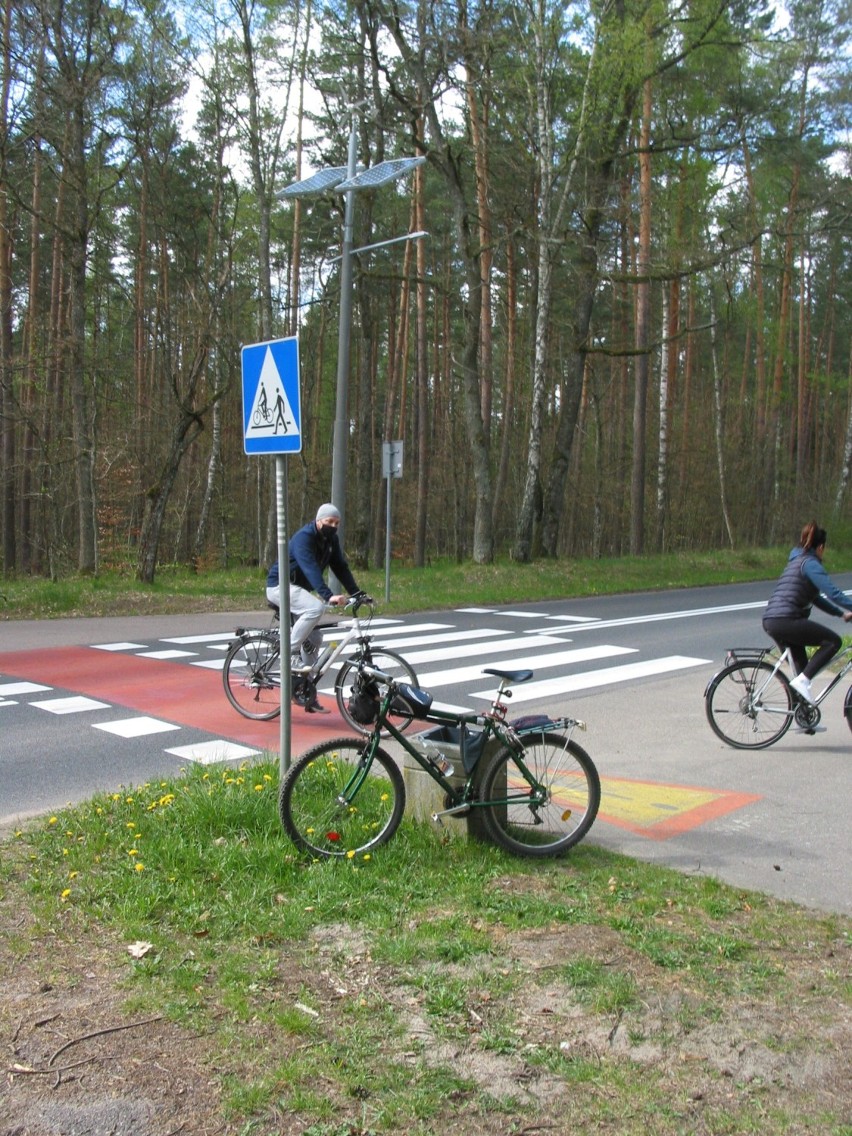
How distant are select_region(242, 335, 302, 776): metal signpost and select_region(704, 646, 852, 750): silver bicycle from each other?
4.17m

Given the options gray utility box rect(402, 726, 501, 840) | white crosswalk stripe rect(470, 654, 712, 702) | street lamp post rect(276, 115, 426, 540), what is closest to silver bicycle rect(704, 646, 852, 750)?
white crosswalk stripe rect(470, 654, 712, 702)

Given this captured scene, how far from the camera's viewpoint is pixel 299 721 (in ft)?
29.9

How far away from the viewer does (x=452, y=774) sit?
5309 millimetres

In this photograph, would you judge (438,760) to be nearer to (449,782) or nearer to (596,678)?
(449,782)

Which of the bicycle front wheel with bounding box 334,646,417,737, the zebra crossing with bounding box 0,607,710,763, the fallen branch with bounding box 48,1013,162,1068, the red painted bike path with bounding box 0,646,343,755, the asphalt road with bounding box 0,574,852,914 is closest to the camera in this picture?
the fallen branch with bounding box 48,1013,162,1068

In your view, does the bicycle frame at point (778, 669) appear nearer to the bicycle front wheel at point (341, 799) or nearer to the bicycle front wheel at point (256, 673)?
the bicycle front wheel at point (256, 673)

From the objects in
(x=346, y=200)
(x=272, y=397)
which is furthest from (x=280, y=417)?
(x=346, y=200)

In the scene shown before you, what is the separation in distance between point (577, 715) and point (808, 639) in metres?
2.16

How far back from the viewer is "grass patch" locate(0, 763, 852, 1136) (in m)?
3.10

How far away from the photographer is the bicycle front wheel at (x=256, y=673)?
361 inches

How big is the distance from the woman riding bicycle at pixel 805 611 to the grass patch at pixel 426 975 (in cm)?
377

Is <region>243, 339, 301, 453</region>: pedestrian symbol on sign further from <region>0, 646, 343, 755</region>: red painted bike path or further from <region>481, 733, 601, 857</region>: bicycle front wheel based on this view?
<region>0, 646, 343, 755</region>: red painted bike path

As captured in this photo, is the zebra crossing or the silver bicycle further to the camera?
the zebra crossing

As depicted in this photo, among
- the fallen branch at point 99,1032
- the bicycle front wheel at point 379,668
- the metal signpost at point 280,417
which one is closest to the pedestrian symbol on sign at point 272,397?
the metal signpost at point 280,417
